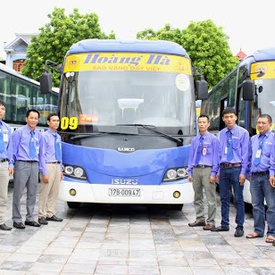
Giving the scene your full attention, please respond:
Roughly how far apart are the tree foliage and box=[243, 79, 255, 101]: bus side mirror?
32203 mm

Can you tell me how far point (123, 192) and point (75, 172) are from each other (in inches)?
34.3

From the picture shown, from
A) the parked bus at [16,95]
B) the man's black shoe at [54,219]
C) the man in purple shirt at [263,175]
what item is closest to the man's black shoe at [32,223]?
the man's black shoe at [54,219]

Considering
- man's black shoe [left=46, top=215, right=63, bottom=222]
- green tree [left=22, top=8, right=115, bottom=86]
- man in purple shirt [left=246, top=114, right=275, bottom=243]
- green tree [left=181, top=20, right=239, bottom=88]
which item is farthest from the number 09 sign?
green tree [left=181, top=20, right=239, bottom=88]

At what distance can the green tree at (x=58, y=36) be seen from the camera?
4138 cm

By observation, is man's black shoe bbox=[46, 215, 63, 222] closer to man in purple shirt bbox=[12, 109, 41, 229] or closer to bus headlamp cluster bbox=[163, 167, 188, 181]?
man in purple shirt bbox=[12, 109, 41, 229]

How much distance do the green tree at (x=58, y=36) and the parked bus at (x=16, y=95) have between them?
73.4ft

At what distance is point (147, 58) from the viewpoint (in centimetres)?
1038

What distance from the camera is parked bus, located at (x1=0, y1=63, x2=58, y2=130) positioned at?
A: 49.4 ft

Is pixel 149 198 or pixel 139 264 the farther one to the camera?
pixel 149 198

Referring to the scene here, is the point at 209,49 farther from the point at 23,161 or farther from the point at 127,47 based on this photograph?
the point at 23,161

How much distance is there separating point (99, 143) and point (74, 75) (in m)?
1.43

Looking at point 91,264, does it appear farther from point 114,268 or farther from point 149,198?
point 149,198

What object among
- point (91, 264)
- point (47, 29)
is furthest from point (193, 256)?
point (47, 29)

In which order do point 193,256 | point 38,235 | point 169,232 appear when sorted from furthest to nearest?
point 169,232 → point 38,235 → point 193,256
